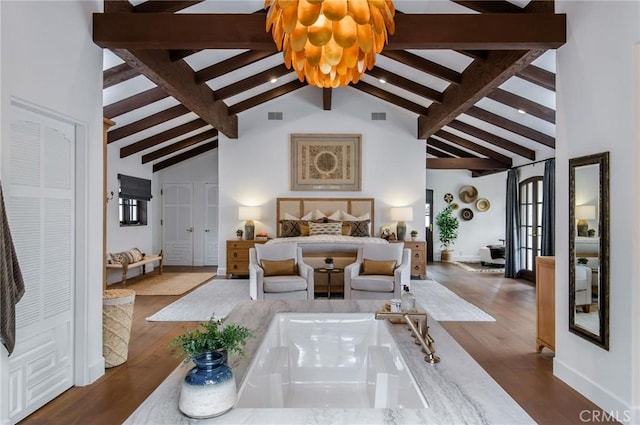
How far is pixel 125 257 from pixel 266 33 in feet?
17.5

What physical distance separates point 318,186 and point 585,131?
548 cm

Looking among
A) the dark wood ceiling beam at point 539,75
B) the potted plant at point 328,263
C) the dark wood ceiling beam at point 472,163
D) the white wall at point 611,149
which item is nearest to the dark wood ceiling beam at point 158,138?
the potted plant at point 328,263

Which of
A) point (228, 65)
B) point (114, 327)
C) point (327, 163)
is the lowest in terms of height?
point (114, 327)

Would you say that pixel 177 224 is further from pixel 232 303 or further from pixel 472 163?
pixel 472 163

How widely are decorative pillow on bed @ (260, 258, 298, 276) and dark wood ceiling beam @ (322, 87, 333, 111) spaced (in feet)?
12.1

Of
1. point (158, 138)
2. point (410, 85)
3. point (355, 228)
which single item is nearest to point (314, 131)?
point (355, 228)

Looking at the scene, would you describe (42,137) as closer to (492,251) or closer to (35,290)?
(35,290)

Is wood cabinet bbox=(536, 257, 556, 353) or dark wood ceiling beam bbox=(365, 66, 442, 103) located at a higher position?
dark wood ceiling beam bbox=(365, 66, 442, 103)

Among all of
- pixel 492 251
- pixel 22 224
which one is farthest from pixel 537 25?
pixel 492 251

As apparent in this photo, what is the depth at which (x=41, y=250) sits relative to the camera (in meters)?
2.56

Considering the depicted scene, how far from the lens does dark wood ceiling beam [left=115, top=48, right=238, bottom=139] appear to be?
3.61 m

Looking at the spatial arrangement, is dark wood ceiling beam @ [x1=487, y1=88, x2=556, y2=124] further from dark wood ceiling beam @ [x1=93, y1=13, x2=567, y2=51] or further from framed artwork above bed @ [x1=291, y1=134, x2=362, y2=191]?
framed artwork above bed @ [x1=291, y1=134, x2=362, y2=191]

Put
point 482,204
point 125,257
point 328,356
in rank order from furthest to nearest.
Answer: point 482,204 → point 125,257 → point 328,356

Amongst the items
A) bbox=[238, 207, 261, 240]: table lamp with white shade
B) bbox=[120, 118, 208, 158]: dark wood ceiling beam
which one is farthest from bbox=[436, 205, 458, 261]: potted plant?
bbox=[120, 118, 208, 158]: dark wood ceiling beam
